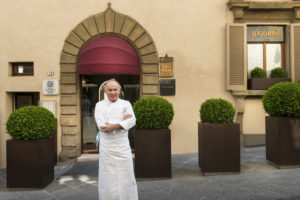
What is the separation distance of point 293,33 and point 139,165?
6.73m

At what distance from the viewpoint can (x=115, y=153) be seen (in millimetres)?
3590

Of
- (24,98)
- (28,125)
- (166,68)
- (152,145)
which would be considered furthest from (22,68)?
(152,145)

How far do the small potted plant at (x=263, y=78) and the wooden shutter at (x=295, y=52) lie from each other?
26 cm

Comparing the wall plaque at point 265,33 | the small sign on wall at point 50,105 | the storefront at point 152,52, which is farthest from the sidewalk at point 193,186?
the wall plaque at point 265,33

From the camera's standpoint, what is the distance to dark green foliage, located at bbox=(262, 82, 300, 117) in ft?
18.9

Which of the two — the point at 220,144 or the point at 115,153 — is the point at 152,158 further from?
the point at 115,153

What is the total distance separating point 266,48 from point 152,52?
396 cm

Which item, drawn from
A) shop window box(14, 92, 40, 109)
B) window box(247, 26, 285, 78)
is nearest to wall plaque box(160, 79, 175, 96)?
window box(247, 26, 285, 78)

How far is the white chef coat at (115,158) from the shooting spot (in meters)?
3.59

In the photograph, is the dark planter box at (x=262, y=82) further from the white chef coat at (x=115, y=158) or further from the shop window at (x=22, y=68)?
the shop window at (x=22, y=68)

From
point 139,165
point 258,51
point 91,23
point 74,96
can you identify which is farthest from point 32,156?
point 258,51

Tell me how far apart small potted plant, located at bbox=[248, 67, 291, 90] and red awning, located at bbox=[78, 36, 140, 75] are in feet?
12.5

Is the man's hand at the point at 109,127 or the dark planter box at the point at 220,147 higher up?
the man's hand at the point at 109,127

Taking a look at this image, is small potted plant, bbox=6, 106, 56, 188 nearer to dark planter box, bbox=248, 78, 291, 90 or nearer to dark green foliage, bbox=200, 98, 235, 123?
dark green foliage, bbox=200, 98, 235, 123
